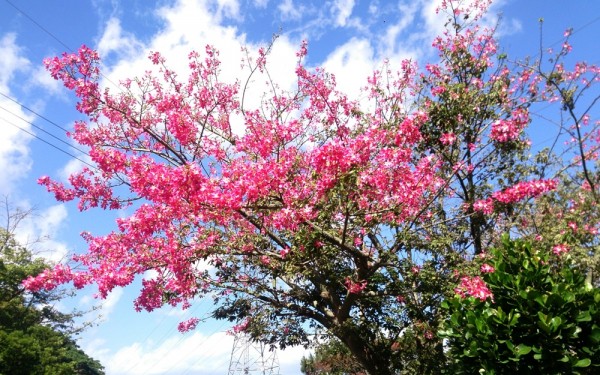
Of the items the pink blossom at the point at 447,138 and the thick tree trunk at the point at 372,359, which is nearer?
the pink blossom at the point at 447,138

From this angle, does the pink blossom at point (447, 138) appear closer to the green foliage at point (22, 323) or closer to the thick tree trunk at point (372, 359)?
the thick tree trunk at point (372, 359)

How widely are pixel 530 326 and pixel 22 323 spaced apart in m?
27.8

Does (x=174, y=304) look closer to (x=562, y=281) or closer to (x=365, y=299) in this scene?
(x=365, y=299)

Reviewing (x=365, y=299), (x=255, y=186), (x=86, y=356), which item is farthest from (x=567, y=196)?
(x=86, y=356)

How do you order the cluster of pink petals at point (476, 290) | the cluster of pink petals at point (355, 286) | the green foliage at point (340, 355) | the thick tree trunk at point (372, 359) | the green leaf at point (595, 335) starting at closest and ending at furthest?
the green leaf at point (595, 335) < the cluster of pink petals at point (476, 290) < the cluster of pink petals at point (355, 286) < the thick tree trunk at point (372, 359) < the green foliage at point (340, 355)

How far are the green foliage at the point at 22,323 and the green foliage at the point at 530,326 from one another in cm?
1643

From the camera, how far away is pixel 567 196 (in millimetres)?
9945

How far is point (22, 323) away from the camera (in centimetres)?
2452

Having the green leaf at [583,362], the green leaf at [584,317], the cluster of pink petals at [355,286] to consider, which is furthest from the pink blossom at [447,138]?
the green leaf at [583,362]

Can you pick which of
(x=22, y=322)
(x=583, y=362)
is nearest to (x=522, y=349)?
(x=583, y=362)

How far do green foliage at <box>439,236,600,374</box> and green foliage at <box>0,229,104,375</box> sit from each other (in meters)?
16.4

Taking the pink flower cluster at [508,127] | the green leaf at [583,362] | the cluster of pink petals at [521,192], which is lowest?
the green leaf at [583,362]

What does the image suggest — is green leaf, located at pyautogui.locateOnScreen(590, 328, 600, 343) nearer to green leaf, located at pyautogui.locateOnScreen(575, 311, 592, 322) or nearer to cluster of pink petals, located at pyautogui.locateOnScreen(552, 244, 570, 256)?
green leaf, located at pyautogui.locateOnScreen(575, 311, 592, 322)

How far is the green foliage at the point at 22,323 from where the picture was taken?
18031 millimetres
